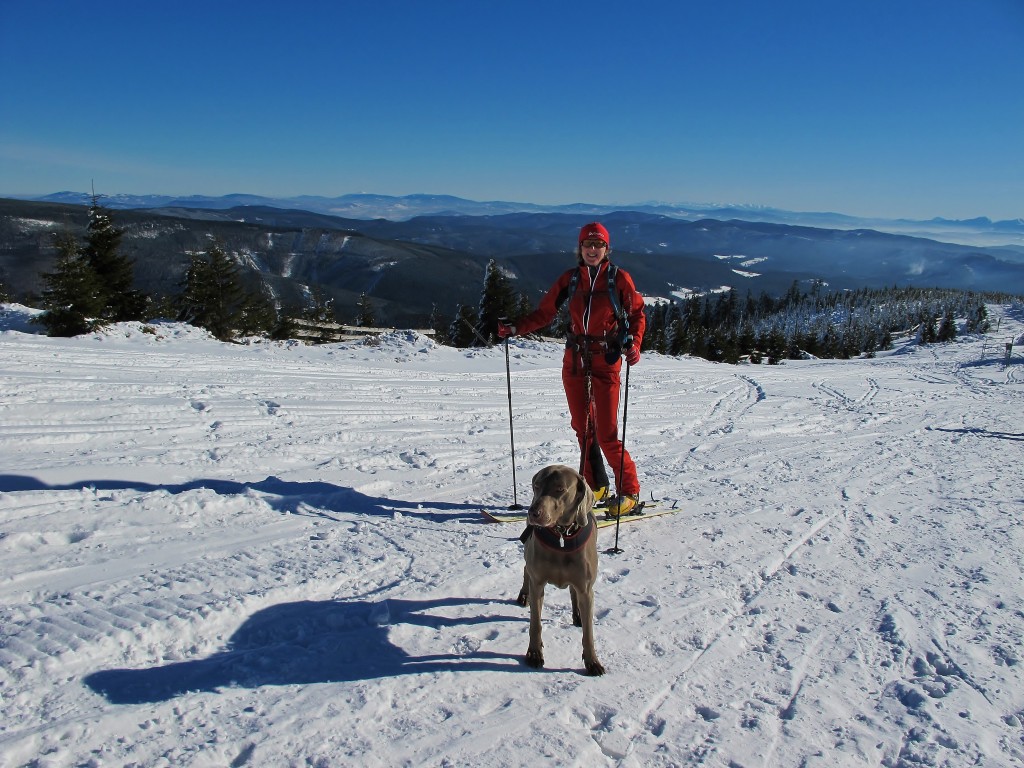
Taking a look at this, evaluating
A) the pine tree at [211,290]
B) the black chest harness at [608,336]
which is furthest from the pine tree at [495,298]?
the black chest harness at [608,336]

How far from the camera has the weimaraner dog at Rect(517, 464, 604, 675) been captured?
2.98 m

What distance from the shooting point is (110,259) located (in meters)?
23.0

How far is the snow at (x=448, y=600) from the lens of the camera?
270 centimetres

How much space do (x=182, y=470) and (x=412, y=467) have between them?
2280 millimetres

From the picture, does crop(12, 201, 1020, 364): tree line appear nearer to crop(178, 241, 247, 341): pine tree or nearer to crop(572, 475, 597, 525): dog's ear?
crop(178, 241, 247, 341): pine tree

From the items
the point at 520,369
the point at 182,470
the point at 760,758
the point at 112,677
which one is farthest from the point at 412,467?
the point at 520,369

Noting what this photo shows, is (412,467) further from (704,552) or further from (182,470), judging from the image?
(704,552)

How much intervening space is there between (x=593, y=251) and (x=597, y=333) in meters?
0.70

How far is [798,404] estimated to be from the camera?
1223 cm

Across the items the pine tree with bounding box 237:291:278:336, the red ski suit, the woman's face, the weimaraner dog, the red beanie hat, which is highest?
the red beanie hat

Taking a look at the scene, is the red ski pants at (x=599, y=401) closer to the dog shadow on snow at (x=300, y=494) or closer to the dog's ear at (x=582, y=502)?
the dog shadow on snow at (x=300, y=494)

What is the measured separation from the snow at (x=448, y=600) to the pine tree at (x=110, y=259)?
1737cm

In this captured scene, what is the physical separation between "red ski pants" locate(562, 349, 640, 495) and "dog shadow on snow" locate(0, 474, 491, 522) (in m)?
1.31

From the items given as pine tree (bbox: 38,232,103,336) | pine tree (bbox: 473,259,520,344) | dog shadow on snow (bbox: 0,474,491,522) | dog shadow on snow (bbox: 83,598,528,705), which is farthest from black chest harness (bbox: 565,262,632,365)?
pine tree (bbox: 473,259,520,344)
